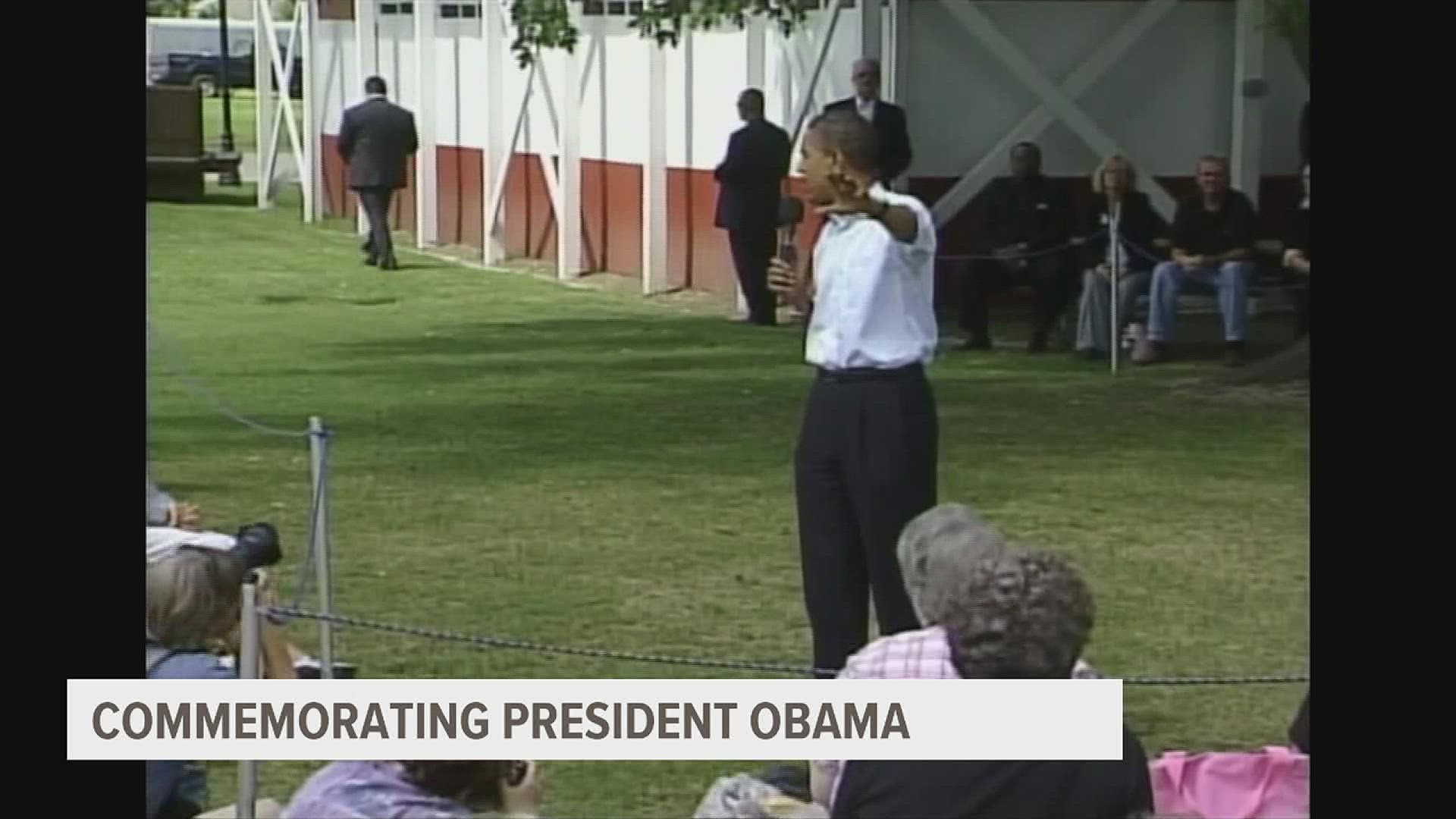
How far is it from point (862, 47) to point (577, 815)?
9.89 metres

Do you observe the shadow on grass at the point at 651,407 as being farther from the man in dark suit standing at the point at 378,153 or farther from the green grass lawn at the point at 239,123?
the green grass lawn at the point at 239,123

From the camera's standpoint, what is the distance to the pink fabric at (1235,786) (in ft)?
15.0

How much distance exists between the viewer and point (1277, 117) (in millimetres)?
15375

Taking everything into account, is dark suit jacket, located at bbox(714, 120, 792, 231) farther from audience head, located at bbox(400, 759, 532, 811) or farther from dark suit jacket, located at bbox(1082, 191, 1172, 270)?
audience head, located at bbox(400, 759, 532, 811)

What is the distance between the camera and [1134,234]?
1335 centimetres

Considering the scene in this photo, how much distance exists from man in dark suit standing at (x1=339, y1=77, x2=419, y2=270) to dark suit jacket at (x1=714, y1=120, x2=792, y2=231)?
70.2 inches

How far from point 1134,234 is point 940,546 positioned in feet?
30.2

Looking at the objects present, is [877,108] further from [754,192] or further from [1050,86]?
[1050,86]

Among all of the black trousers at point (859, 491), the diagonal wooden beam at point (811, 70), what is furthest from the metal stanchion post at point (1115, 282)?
the black trousers at point (859, 491)

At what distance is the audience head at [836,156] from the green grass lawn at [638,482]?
119 centimetres

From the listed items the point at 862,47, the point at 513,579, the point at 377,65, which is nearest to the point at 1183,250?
the point at 862,47

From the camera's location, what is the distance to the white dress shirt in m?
5.63

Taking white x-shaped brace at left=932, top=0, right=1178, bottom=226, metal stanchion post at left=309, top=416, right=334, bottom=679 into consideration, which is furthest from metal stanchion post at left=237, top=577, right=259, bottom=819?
white x-shaped brace at left=932, top=0, right=1178, bottom=226
